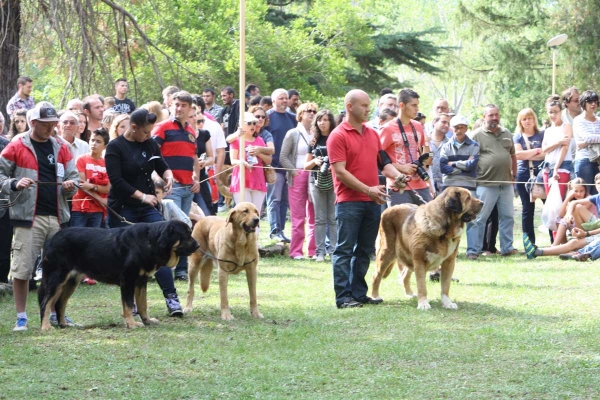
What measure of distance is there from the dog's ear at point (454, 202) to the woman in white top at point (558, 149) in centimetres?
577

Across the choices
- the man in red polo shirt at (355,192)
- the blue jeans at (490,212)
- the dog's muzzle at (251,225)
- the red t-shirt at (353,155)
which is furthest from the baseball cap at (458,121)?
the dog's muzzle at (251,225)

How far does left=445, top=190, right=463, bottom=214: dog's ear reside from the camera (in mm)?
9602

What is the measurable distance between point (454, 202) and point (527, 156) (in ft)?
20.8

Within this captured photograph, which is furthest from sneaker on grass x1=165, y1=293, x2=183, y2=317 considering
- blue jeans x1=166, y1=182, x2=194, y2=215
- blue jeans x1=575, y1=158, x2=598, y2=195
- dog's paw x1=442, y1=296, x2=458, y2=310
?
blue jeans x1=575, y1=158, x2=598, y2=195

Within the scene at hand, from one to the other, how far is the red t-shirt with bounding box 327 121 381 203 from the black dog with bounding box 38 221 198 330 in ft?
6.11

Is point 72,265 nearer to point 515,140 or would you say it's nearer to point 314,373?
point 314,373

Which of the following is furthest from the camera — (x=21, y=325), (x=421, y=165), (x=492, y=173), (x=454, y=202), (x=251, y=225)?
(x=492, y=173)

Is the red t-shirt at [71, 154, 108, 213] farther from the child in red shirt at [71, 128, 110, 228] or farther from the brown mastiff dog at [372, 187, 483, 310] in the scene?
the brown mastiff dog at [372, 187, 483, 310]

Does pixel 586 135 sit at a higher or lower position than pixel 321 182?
higher

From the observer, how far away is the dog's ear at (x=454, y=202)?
9.60 meters

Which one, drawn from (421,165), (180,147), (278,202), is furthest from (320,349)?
(278,202)

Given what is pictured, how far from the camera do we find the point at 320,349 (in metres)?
7.82

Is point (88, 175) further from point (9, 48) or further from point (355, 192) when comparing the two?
point (9, 48)

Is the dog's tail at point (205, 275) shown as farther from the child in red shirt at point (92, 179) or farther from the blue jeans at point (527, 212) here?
the blue jeans at point (527, 212)
